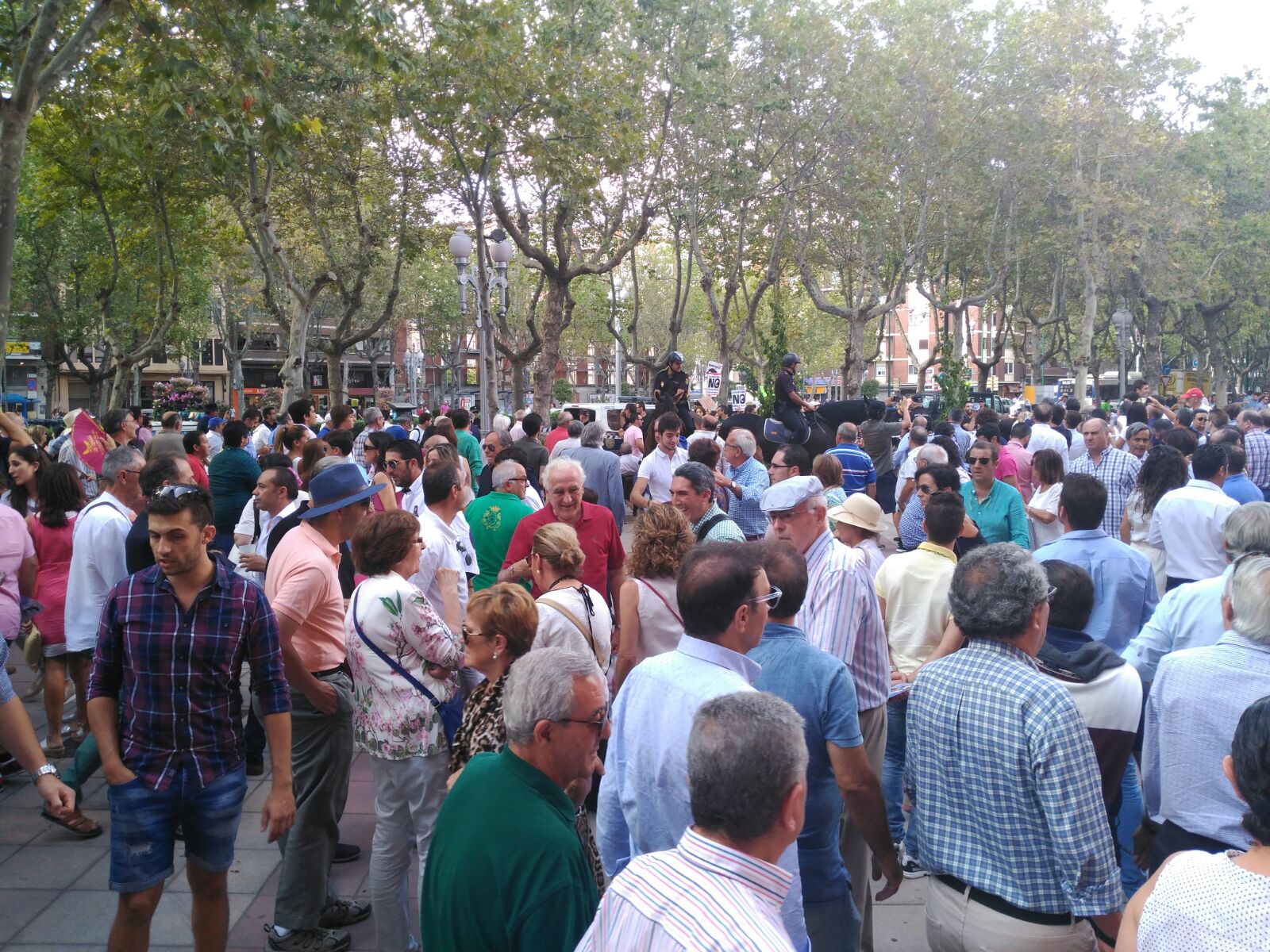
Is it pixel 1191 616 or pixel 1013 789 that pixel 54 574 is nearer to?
pixel 1013 789

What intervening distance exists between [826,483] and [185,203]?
17.4 m

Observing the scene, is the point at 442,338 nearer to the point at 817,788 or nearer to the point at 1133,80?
the point at 1133,80

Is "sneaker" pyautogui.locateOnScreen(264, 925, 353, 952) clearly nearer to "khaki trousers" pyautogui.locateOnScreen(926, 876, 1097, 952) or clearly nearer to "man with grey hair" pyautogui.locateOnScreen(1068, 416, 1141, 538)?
"khaki trousers" pyautogui.locateOnScreen(926, 876, 1097, 952)

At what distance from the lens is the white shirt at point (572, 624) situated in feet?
13.3

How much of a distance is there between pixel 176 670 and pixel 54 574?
3563mm

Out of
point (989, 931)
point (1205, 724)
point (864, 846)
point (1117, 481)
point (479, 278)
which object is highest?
point (479, 278)

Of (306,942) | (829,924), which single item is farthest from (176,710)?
(829,924)

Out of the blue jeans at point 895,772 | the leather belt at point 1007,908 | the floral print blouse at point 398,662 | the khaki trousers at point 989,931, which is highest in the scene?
the floral print blouse at point 398,662

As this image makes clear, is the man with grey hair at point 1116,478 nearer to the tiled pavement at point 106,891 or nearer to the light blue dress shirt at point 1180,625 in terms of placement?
the light blue dress shirt at point 1180,625

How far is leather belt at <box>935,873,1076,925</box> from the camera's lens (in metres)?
2.70

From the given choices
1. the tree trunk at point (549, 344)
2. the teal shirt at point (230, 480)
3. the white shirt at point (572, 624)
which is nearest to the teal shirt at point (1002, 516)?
the white shirt at point (572, 624)

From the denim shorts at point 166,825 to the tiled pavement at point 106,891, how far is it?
924 mm

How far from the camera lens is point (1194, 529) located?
20.2ft

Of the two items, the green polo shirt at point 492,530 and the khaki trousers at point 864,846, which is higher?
the green polo shirt at point 492,530
